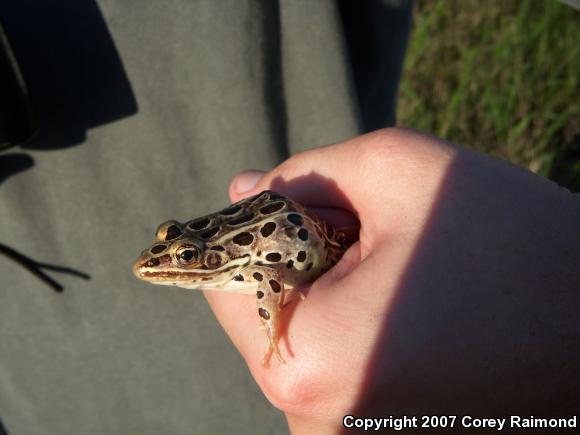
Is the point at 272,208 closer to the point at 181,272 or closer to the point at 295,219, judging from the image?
the point at 295,219

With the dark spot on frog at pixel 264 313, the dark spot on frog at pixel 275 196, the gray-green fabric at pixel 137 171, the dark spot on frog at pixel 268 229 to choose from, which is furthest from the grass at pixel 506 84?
the dark spot on frog at pixel 264 313

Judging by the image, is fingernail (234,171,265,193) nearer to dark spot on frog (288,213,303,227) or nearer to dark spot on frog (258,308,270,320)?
dark spot on frog (288,213,303,227)

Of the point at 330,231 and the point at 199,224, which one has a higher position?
the point at 199,224

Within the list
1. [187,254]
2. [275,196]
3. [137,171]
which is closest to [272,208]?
[275,196]

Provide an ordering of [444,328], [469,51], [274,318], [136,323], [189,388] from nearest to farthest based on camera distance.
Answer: [444,328], [274,318], [136,323], [189,388], [469,51]

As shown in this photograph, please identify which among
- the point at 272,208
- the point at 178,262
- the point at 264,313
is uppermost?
the point at 272,208

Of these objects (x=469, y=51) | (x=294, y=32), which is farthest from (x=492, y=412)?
(x=469, y=51)

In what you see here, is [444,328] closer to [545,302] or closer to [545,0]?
[545,302]
